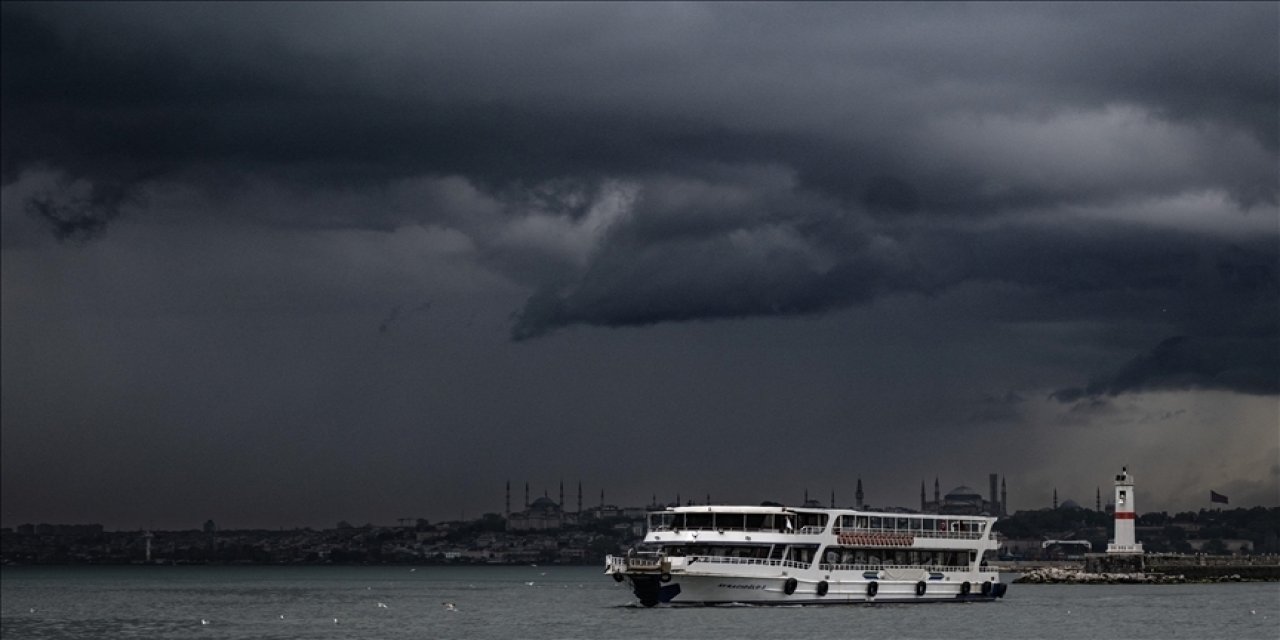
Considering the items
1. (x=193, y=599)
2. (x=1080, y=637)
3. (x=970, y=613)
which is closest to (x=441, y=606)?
(x=193, y=599)

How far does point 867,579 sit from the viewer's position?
94000 mm

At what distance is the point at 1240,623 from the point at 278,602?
79.6 meters

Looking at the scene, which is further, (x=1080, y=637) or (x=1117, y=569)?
(x=1117, y=569)

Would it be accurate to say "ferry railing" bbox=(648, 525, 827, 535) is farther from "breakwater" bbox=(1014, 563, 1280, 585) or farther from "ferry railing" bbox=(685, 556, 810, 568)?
"breakwater" bbox=(1014, 563, 1280, 585)

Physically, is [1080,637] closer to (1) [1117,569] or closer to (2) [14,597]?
(1) [1117,569]

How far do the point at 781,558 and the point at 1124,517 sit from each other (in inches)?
3380

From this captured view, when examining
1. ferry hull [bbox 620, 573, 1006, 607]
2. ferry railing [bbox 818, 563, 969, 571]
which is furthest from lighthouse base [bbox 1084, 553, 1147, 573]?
ferry hull [bbox 620, 573, 1006, 607]

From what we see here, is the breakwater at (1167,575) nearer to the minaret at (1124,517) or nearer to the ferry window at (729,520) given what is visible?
the minaret at (1124,517)

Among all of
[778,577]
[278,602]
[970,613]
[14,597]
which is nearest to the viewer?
[778,577]

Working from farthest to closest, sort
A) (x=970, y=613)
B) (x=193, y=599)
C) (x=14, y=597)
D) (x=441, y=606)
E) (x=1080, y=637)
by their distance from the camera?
(x=14, y=597)
(x=193, y=599)
(x=441, y=606)
(x=970, y=613)
(x=1080, y=637)

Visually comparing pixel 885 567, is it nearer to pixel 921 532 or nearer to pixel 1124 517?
pixel 921 532

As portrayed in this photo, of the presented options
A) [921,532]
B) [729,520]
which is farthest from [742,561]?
[921,532]

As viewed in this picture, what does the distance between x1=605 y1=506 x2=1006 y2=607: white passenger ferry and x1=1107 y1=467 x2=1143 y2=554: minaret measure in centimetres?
6551

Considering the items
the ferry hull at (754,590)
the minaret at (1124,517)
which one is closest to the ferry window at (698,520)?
the ferry hull at (754,590)
